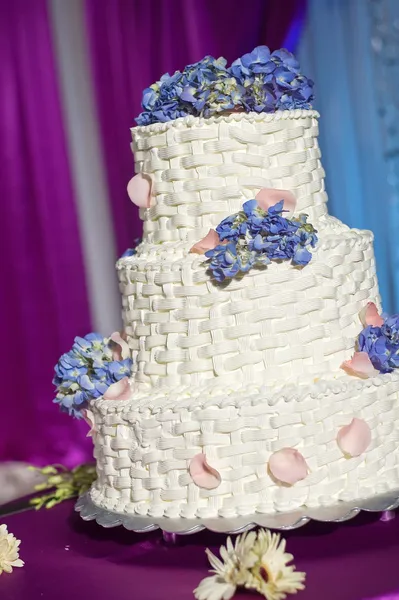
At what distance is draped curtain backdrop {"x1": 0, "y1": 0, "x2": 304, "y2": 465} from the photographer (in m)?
3.25

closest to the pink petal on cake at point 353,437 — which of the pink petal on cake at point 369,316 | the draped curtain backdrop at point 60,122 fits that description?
the pink petal on cake at point 369,316

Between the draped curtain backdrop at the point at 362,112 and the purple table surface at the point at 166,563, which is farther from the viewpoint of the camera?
the draped curtain backdrop at the point at 362,112

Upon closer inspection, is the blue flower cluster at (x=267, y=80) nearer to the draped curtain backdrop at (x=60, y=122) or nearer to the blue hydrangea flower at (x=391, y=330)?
the blue hydrangea flower at (x=391, y=330)

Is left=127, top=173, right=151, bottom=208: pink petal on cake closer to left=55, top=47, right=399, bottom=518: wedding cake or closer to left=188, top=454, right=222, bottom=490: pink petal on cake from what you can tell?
left=55, top=47, right=399, bottom=518: wedding cake

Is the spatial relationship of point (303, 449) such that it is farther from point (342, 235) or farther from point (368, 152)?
point (368, 152)

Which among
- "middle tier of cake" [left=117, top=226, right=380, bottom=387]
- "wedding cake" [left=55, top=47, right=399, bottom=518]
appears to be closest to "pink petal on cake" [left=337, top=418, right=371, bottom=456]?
"wedding cake" [left=55, top=47, right=399, bottom=518]

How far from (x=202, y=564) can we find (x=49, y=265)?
5.55 feet

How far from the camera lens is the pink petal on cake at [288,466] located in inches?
72.4

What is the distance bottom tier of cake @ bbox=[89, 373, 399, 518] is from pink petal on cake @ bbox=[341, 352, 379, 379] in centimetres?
2

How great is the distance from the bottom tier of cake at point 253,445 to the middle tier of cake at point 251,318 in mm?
43

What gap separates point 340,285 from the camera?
6.44 ft

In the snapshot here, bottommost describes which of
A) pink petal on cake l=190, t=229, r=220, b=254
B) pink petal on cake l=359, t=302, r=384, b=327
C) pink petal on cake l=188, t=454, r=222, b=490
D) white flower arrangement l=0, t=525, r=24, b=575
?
white flower arrangement l=0, t=525, r=24, b=575

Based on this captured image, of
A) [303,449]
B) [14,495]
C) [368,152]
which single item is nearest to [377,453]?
[303,449]

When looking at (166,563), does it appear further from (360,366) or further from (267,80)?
(267,80)
